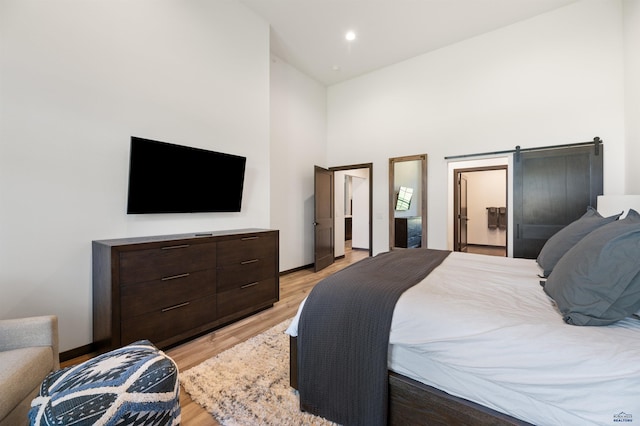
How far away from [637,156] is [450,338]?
3.50 m

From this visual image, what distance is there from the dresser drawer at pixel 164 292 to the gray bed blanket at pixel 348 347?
1364 mm

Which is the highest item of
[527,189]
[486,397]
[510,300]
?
[527,189]

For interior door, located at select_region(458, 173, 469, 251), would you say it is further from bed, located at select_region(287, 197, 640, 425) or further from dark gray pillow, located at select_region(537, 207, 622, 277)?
bed, located at select_region(287, 197, 640, 425)

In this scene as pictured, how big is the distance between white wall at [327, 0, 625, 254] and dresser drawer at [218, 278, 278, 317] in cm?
258

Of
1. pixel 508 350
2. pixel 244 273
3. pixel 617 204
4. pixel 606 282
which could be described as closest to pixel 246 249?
pixel 244 273

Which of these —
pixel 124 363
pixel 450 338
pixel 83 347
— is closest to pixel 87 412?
pixel 124 363

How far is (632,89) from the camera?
2.90 m

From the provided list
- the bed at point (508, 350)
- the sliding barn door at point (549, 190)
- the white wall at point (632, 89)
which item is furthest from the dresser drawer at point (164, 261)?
the white wall at point (632, 89)

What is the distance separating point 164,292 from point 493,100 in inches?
192

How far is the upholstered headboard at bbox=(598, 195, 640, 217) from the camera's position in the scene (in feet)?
7.29

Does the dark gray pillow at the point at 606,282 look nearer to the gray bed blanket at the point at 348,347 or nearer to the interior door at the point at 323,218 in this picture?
the gray bed blanket at the point at 348,347

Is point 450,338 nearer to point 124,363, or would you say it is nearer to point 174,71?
point 124,363

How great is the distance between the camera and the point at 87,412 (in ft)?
3.05

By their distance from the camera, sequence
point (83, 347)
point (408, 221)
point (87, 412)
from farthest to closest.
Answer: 1. point (408, 221)
2. point (83, 347)
3. point (87, 412)
